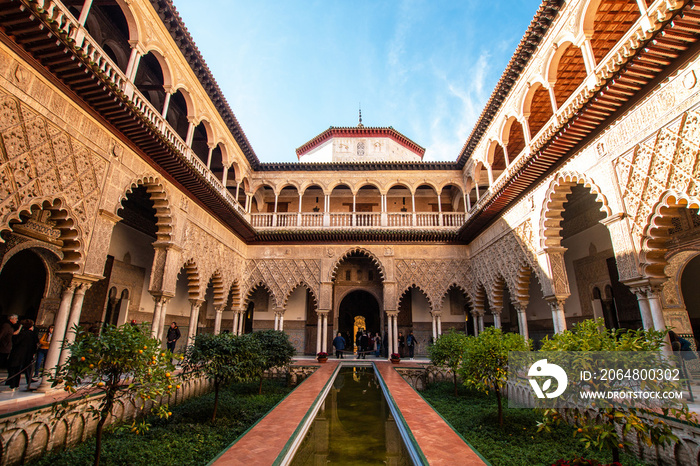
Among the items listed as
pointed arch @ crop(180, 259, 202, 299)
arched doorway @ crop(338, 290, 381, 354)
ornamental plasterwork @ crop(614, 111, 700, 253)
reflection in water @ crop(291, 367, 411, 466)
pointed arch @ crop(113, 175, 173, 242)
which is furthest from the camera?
arched doorway @ crop(338, 290, 381, 354)

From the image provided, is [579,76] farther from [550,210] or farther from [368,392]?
[368,392]

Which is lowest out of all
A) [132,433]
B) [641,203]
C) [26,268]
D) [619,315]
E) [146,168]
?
[132,433]

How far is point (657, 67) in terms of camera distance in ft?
15.3

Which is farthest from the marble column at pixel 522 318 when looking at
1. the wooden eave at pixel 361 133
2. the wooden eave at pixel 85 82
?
the wooden eave at pixel 361 133

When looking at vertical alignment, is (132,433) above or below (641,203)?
below

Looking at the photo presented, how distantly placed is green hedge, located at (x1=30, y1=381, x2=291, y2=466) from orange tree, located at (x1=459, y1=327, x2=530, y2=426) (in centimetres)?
Answer: 345

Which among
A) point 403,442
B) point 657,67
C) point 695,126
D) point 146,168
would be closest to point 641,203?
point 695,126

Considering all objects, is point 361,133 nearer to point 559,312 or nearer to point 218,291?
point 218,291

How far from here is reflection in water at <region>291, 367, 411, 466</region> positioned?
11.9 ft

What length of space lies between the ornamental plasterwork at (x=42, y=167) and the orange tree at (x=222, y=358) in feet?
8.11

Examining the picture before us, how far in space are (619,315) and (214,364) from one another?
32.2 feet

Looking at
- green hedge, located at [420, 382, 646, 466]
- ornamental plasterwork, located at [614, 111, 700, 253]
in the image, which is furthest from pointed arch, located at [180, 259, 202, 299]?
ornamental plasterwork, located at [614, 111, 700, 253]

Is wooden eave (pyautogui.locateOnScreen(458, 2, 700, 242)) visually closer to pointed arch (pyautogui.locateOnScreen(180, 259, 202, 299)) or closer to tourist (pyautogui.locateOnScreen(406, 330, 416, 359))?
tourist (pyautogui.locateOnScreen(406, 330, 416, 359))

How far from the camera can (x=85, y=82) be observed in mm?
5207
